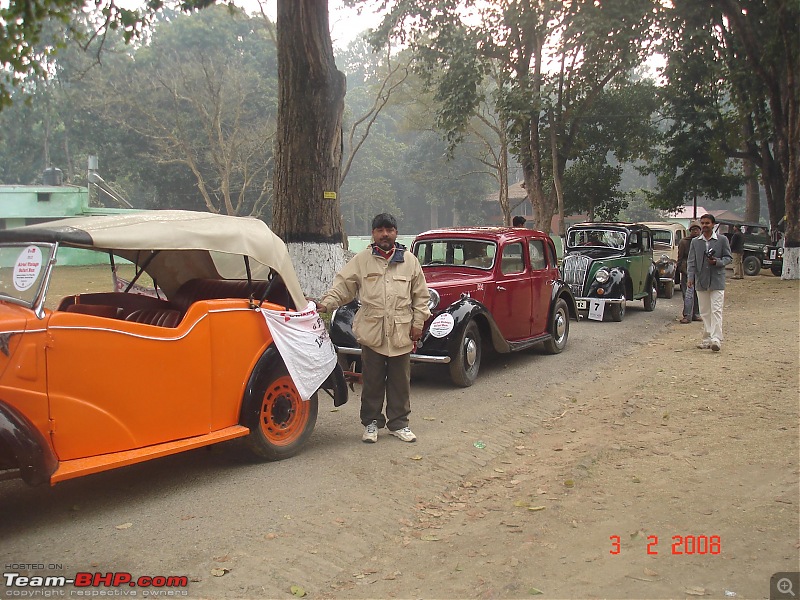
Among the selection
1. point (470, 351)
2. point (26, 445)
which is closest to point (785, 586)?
point (26, 445)

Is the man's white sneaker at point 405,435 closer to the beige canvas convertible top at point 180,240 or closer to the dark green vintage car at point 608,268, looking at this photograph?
the beige canvas convertible top at point 180,240

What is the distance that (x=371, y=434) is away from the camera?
623 cm

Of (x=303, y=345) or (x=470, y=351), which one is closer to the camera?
(x=303, y=345)

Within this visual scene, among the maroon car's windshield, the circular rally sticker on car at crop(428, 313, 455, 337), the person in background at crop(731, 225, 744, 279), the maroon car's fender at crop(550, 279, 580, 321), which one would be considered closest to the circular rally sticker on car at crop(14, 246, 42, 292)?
the circular rally sticker on car at crop(428, 313, 455, 337)

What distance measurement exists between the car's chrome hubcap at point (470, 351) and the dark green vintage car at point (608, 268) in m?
6.09

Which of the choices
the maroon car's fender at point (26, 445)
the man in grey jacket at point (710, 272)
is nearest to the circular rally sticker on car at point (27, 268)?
the maroon car's fender at point (26, 445)

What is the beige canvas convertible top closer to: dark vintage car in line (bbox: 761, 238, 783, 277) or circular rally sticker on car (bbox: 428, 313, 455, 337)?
circular rally sticker on car (bbox: 428, 313, 455, 337)

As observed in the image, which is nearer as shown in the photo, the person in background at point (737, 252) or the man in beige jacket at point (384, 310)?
the man in beige jacket at point (384, 310)

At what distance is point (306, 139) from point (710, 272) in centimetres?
599

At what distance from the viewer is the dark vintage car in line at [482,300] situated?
8320mm

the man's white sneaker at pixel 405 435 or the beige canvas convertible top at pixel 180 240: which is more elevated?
the beige canvas convertible top at pixel 180 240
